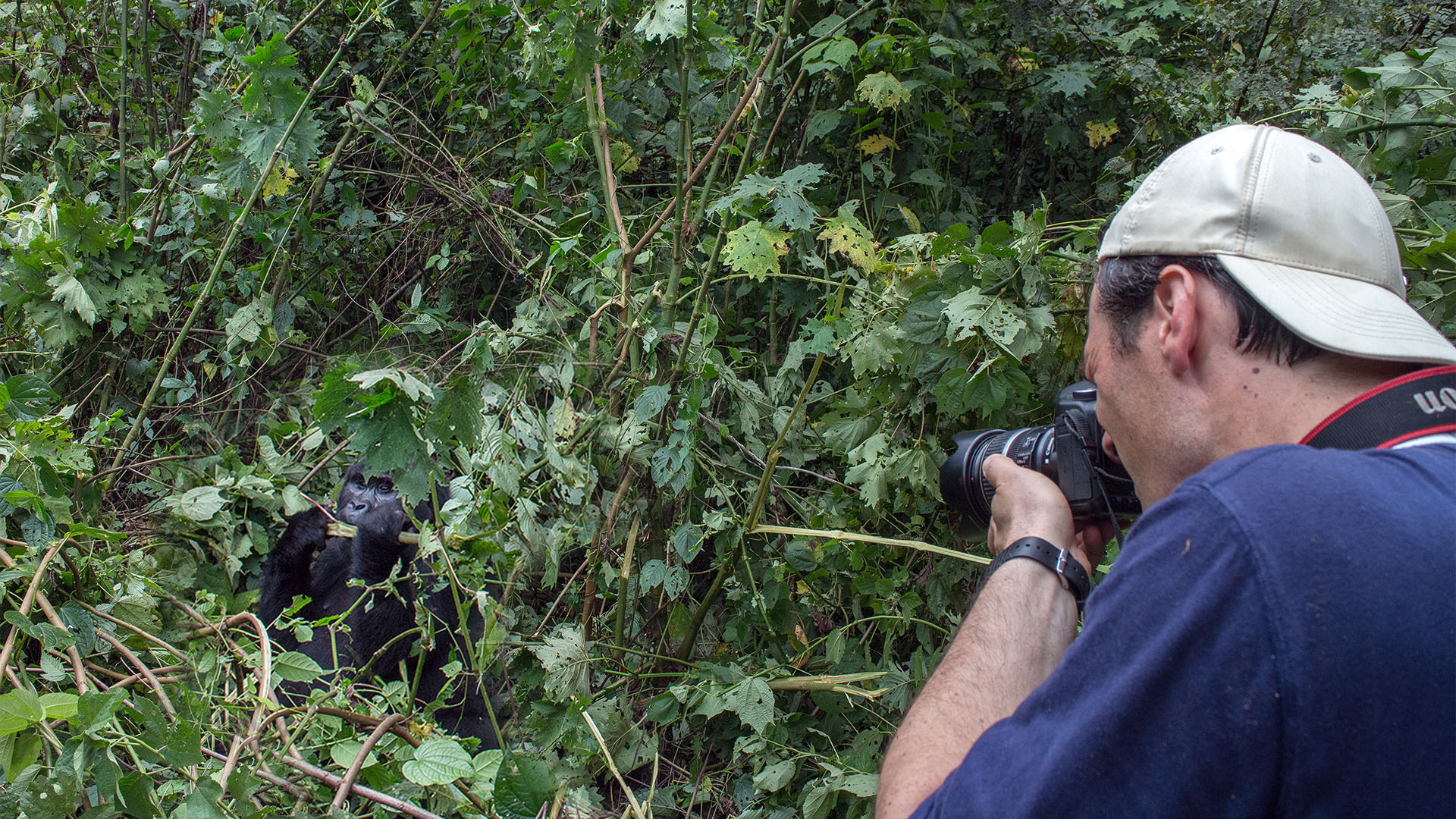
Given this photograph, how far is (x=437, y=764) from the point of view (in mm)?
1199

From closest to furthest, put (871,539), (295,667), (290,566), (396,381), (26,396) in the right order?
(396,381) < (295,667) < (871,539) < (26,396) < (290,566)

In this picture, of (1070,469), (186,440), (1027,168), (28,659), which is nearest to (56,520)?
(28,659)

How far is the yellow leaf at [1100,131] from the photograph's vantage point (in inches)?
109

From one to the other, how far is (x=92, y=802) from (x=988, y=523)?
1.30 meters

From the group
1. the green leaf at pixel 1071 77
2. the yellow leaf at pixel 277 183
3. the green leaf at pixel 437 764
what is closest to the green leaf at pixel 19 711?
the green leaf at pixel 437 764

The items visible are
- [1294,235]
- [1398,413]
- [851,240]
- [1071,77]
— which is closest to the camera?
[1398,413]

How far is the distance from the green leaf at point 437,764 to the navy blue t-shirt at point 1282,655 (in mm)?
798

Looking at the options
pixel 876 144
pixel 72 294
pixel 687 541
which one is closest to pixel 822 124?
pixel 876 144

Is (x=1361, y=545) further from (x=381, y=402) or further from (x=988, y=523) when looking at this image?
(x=381, y=402)

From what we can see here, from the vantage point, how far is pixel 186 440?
300 cm

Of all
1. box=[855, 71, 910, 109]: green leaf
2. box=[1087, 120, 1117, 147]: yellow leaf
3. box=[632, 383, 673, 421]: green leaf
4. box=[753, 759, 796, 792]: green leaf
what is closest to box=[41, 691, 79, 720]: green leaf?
box=[632, 383, 673, 421]: green leaf

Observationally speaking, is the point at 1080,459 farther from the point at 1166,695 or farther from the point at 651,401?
the point at 651,401

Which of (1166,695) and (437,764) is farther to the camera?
(437,764)

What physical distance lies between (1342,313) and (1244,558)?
29 centimetres
